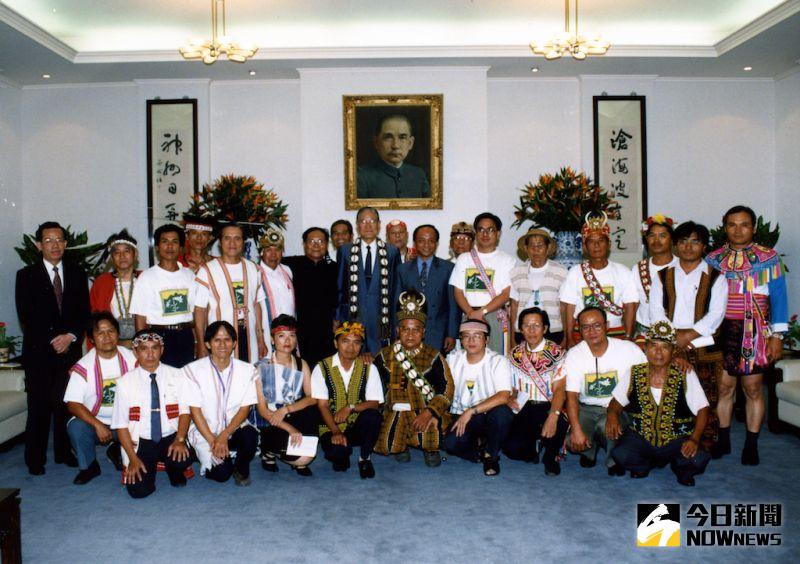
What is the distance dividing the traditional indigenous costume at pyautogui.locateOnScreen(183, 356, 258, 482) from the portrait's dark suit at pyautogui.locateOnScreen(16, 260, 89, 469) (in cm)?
93

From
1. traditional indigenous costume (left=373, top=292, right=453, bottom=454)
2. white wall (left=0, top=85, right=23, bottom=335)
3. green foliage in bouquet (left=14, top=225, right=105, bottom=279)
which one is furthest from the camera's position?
white wall (left=0, top=85, right=23, bottom=335)

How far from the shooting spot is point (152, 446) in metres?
3.64

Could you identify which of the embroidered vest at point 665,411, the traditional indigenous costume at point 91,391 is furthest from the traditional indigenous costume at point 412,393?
the traditional indigenous costume at point 91,391

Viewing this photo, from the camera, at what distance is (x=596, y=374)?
155 inches

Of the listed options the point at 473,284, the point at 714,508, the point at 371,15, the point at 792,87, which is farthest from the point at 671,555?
the point at 792,87

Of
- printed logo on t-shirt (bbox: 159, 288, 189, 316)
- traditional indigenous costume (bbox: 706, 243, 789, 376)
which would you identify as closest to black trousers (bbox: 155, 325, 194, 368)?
printed logo on t-shirt (bbox: 159, 288, 189, 316)

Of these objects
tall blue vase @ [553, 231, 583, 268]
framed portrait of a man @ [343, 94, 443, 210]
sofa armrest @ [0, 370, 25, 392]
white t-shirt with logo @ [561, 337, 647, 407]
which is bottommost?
sofa armrest @ [0, 370, 25, 392]

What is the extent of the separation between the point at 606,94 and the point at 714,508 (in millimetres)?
5121

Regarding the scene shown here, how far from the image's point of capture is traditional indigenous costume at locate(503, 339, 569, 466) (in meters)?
3.92

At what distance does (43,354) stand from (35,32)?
325cm

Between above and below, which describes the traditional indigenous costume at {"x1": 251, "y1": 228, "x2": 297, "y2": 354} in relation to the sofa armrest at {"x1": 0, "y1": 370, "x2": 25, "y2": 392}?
above

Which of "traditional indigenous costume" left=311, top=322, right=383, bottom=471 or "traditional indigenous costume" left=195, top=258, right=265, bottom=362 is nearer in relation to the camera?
"traditional indigenous costume" left=311, top=322, right=383, bottom=471

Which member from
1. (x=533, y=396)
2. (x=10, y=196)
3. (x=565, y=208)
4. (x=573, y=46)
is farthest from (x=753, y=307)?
(x=10, y=196)

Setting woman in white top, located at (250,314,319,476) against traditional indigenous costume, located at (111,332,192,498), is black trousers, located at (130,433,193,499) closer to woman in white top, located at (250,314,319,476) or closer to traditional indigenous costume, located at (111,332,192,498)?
traditional indigenous costume, located at (111,332,192,498)
